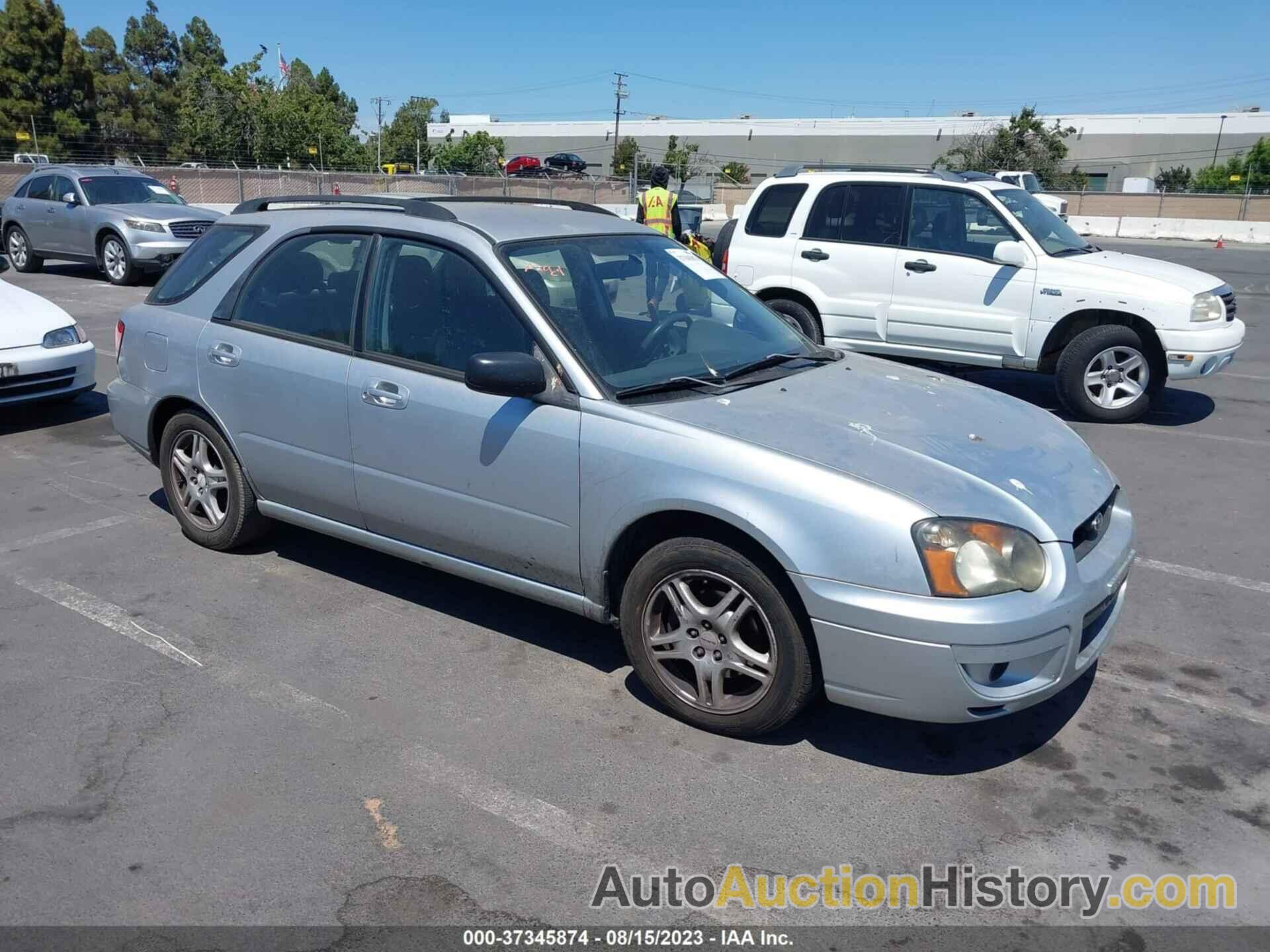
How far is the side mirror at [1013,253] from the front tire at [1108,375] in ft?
2.48

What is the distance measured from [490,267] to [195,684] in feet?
6.57

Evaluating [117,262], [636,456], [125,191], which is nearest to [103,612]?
[636,456]

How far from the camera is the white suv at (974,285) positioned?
838cm

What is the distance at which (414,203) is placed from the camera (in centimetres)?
473

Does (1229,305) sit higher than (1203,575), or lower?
higher

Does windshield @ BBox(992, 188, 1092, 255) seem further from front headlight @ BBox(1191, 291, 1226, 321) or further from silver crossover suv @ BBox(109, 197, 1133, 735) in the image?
silver crossover suv @ BBox(109, 197, 1133, 735)

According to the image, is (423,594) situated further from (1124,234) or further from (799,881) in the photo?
(1124,234)

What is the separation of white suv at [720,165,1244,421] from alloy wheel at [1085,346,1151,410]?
11 millimetres

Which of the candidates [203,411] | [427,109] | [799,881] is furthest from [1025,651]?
[427,109]

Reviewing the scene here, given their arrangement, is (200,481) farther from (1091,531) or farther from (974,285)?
(974,285)

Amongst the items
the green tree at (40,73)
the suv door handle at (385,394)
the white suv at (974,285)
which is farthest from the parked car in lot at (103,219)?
the green tree at (40,73)

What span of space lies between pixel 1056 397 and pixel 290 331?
723 cm

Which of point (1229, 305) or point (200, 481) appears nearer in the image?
point (200, 481)

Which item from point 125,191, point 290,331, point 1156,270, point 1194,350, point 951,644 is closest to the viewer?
point 951,644
